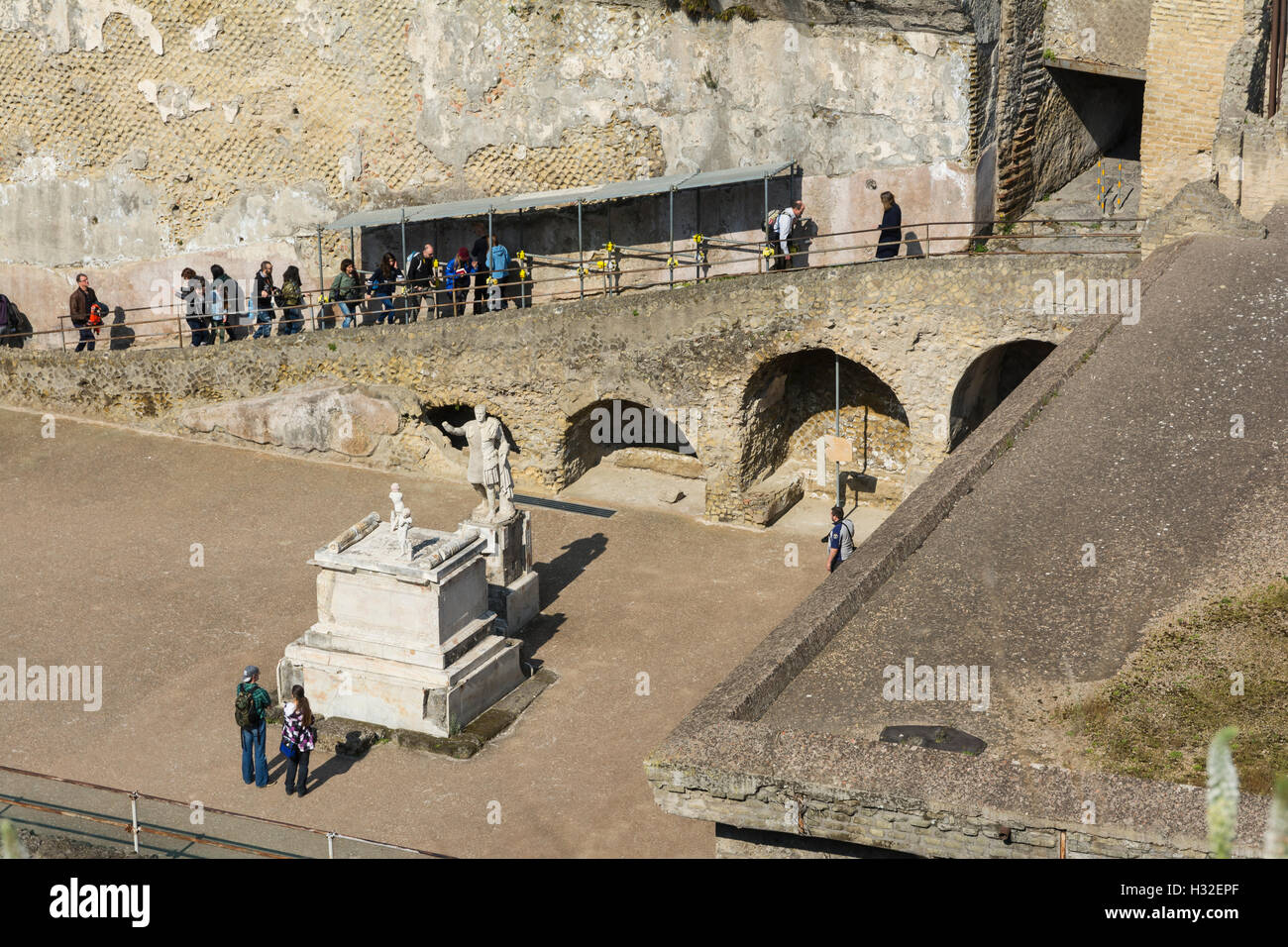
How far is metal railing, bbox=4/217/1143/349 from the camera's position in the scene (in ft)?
79.0

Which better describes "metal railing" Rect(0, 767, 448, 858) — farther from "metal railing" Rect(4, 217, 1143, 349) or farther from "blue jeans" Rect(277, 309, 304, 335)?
"blue jeans" Rect(277, 309, 304, 335)

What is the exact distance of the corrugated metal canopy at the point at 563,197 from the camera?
80.1ft

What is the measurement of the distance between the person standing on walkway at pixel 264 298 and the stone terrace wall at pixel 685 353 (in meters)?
0.82

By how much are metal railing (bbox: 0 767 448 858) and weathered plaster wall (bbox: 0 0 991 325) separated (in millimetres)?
14579

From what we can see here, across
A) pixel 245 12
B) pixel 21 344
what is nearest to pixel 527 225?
pixel 245 12

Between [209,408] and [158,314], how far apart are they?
13.4 feet

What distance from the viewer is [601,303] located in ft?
75.3

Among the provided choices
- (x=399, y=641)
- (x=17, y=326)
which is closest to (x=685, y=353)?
(x=399, y=641)

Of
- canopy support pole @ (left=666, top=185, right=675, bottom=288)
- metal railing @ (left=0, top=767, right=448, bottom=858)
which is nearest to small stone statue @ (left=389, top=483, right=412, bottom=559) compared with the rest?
metal railing @ (left=0, top=767, right=448, bottom=858)

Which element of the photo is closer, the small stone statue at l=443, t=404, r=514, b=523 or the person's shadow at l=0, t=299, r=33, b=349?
the small stone statue at l=443, t=404, r=514, b=523

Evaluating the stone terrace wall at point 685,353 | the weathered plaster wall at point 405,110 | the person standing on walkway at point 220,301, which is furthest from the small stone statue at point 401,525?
the weathered plaster wall at point 405,110

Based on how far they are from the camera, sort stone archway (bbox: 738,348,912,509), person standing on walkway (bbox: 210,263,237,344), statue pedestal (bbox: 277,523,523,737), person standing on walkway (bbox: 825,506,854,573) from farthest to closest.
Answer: person standing on walkway (bbox: 210,263,237,344)
stone archway (bbox: 738,348,912,509)
person standing on walkway (bbox: 825,506,854,573)
statue pedestal (bbox: 277,523,523,737)

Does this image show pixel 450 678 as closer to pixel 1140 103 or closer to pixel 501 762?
pixel 501 762

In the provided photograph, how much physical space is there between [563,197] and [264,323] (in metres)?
4.84
